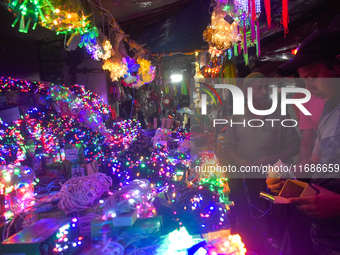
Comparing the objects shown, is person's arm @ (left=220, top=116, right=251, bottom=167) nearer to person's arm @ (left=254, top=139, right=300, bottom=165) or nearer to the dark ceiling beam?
person's arm @ (left=254, top=139, right=300, bottom=165)

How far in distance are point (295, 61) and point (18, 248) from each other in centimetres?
225

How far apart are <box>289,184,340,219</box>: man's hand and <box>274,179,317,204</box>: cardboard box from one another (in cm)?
4

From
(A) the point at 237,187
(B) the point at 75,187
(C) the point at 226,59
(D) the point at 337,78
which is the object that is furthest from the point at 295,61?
(C) the point at 226,59

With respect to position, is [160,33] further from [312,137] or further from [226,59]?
[312,137]

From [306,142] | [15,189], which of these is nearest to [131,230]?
[15,189]

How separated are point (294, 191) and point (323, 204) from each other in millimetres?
234

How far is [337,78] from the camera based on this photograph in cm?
155

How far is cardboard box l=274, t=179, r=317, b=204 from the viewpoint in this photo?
1450 mm

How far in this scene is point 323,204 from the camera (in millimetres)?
1377

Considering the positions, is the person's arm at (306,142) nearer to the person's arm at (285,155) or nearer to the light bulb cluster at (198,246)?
the person's arm at (285,155)

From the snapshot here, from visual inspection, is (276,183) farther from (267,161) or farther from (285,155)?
(285,155)

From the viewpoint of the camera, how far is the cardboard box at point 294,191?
145 centimetres

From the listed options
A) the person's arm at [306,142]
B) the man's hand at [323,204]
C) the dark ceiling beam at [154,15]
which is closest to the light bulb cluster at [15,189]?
the man's hand at [323,204]

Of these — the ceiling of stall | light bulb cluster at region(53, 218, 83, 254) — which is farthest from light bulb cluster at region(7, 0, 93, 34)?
light bulb cluster at region(53, 218, 83, 254)
